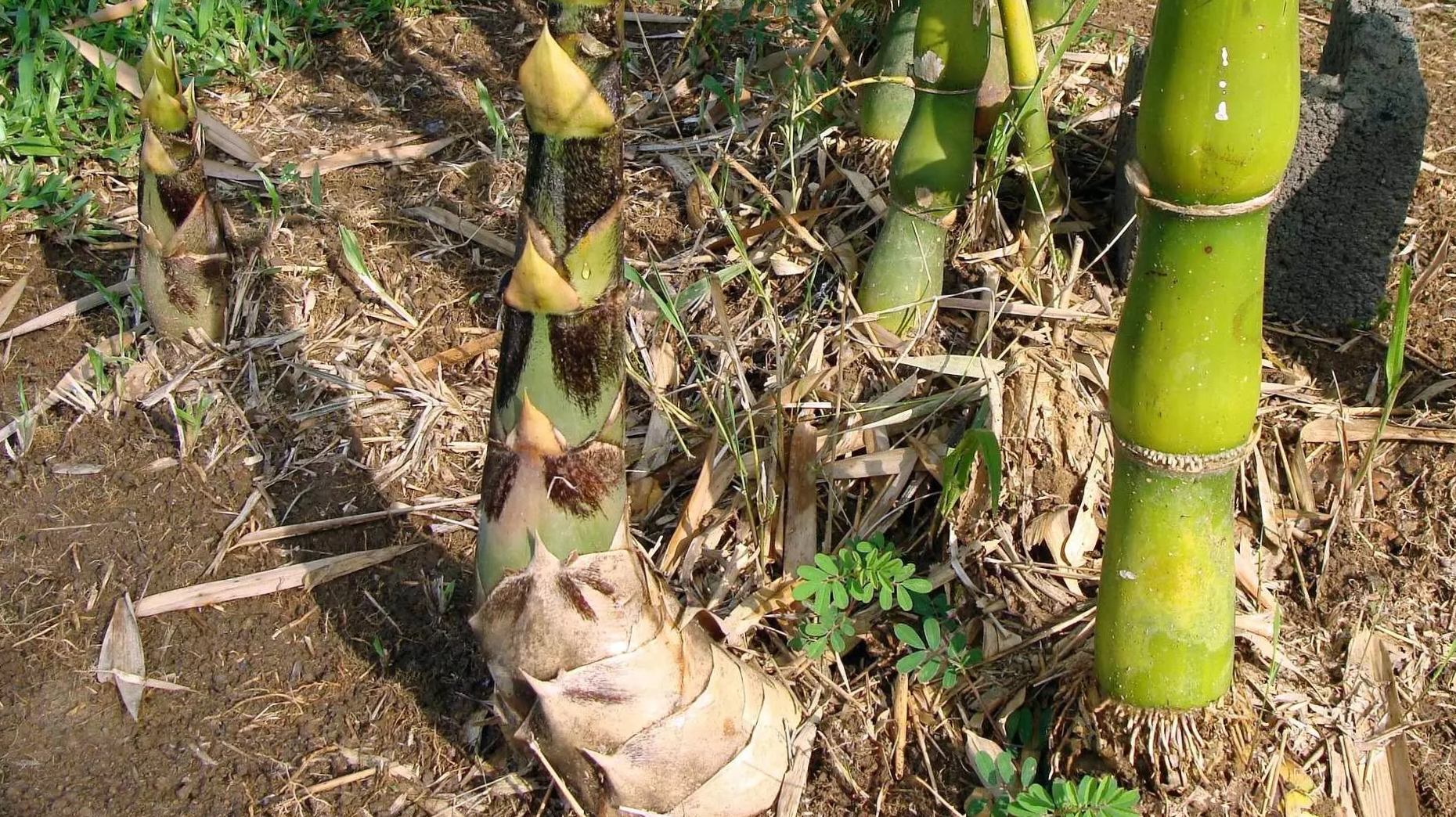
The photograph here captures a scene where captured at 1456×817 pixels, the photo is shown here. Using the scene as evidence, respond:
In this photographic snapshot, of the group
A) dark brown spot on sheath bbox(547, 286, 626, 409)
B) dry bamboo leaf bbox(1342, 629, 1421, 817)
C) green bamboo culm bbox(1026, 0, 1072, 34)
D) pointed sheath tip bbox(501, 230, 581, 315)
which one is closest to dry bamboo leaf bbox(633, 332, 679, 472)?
dark brown spot on sheath bbox(547, 286, 626, 409)

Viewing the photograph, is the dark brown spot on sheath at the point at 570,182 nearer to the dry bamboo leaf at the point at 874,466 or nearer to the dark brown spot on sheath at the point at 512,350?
the dark brown spot on sheath at the point at 512,350

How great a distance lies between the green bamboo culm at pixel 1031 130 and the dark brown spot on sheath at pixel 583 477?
1146 millimetres

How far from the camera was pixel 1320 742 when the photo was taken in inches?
79.9

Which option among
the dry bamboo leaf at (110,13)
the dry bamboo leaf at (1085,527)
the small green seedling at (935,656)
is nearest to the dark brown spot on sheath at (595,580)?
the small green seedling at (935,656)

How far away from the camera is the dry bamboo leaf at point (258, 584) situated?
2.30 meters

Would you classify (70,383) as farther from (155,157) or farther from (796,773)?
(796,773)

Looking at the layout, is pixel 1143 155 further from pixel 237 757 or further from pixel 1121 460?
pixel 237 757

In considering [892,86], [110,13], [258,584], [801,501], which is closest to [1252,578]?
[801,501]

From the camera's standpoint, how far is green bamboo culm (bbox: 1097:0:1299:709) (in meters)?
1.29

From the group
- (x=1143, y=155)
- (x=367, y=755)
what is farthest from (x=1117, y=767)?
(x=367, y=755)

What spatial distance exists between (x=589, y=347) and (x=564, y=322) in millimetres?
55

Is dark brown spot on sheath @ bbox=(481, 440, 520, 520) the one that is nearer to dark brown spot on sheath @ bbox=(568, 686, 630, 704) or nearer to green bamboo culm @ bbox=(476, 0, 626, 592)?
green bamboo culm @ bbox=(476, 0, 626, 592)

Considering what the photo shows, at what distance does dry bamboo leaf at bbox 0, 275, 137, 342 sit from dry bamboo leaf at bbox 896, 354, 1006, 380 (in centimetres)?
185

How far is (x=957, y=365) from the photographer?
8.02ft
